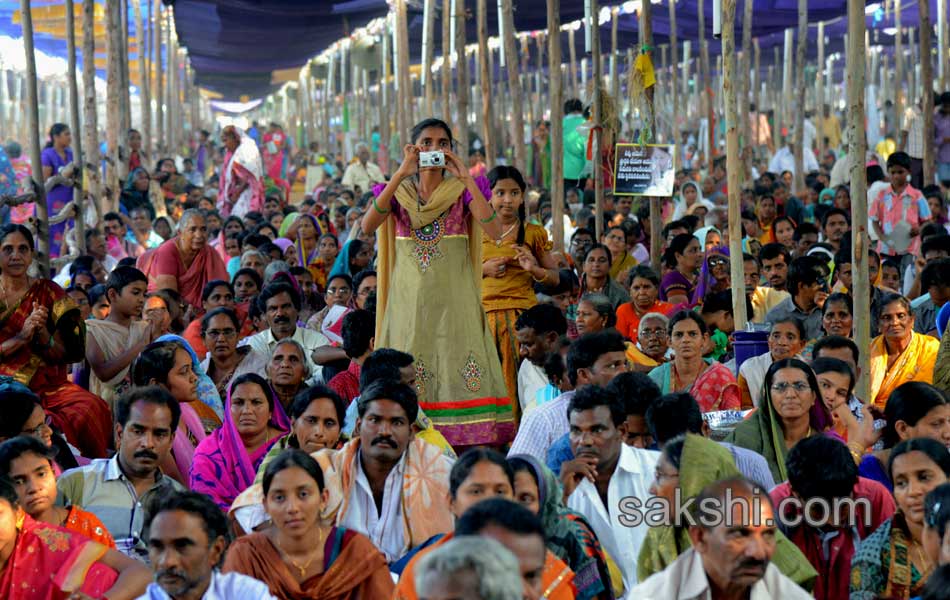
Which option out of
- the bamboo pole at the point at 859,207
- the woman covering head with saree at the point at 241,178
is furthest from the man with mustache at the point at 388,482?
the woman covering head with saree at the point at 241,178

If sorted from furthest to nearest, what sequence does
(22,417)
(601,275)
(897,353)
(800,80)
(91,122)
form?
(800,80), (91,122), (601,275), (897,353), (22,417)

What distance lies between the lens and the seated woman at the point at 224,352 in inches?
291

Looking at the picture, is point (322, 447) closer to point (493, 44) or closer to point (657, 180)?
point (657, 180)

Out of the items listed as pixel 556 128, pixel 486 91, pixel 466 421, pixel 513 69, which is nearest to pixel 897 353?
pixel 466 421

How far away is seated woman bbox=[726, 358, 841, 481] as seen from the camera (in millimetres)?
5348

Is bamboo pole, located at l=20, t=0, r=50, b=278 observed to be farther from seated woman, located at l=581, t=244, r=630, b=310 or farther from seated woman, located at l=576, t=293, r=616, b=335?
seated woman, located at l=576, t=293, r=616, b=335

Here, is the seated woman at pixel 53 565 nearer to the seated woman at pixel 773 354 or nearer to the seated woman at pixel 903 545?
the seated woman at pixel 903 545

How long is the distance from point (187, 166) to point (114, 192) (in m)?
8.99

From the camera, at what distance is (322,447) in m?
5.31

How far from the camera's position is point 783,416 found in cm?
538

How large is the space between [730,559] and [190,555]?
147 centimetres

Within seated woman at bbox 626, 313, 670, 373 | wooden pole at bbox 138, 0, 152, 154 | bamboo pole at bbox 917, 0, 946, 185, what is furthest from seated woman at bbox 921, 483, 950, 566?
wooden pole at bbox 138, 0, 152, 154

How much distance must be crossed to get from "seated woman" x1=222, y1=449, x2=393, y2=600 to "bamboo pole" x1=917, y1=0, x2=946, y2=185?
9.32 metres

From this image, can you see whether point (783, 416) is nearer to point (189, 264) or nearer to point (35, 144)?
point (189, 264)
